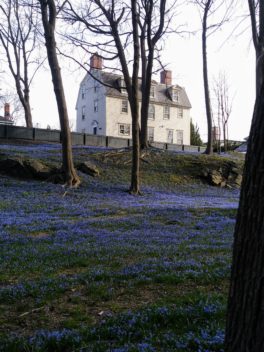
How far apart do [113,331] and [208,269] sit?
8.77ft

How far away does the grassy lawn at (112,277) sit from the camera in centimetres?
358

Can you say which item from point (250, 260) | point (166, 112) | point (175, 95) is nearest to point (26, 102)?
point (166, 112)

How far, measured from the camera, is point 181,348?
3213 mm

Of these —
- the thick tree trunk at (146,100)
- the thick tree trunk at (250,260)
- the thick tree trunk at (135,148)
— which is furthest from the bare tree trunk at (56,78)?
the thick tree trunk at (250,260)

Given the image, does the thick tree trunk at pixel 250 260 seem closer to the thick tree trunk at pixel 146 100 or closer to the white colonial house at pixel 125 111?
the thick tree trunk at pixel 146 100

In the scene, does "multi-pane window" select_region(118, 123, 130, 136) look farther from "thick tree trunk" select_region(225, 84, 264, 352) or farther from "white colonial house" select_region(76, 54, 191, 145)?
"thick tree trunk" select_region(225, 84, 264, 352)

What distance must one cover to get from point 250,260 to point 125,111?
183ft

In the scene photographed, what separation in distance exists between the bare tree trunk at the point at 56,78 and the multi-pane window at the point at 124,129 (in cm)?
3808

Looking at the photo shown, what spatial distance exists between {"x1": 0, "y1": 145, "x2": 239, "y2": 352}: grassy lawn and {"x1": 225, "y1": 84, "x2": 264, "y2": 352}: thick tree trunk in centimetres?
107

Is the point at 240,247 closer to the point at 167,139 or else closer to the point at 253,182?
the point at 253,182

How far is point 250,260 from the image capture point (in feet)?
7.08

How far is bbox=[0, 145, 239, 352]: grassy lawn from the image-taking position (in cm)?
358

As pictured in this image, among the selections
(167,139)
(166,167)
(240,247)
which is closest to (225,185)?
(166,167)

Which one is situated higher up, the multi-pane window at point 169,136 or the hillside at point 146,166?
the multi-pane window at point 169,136
